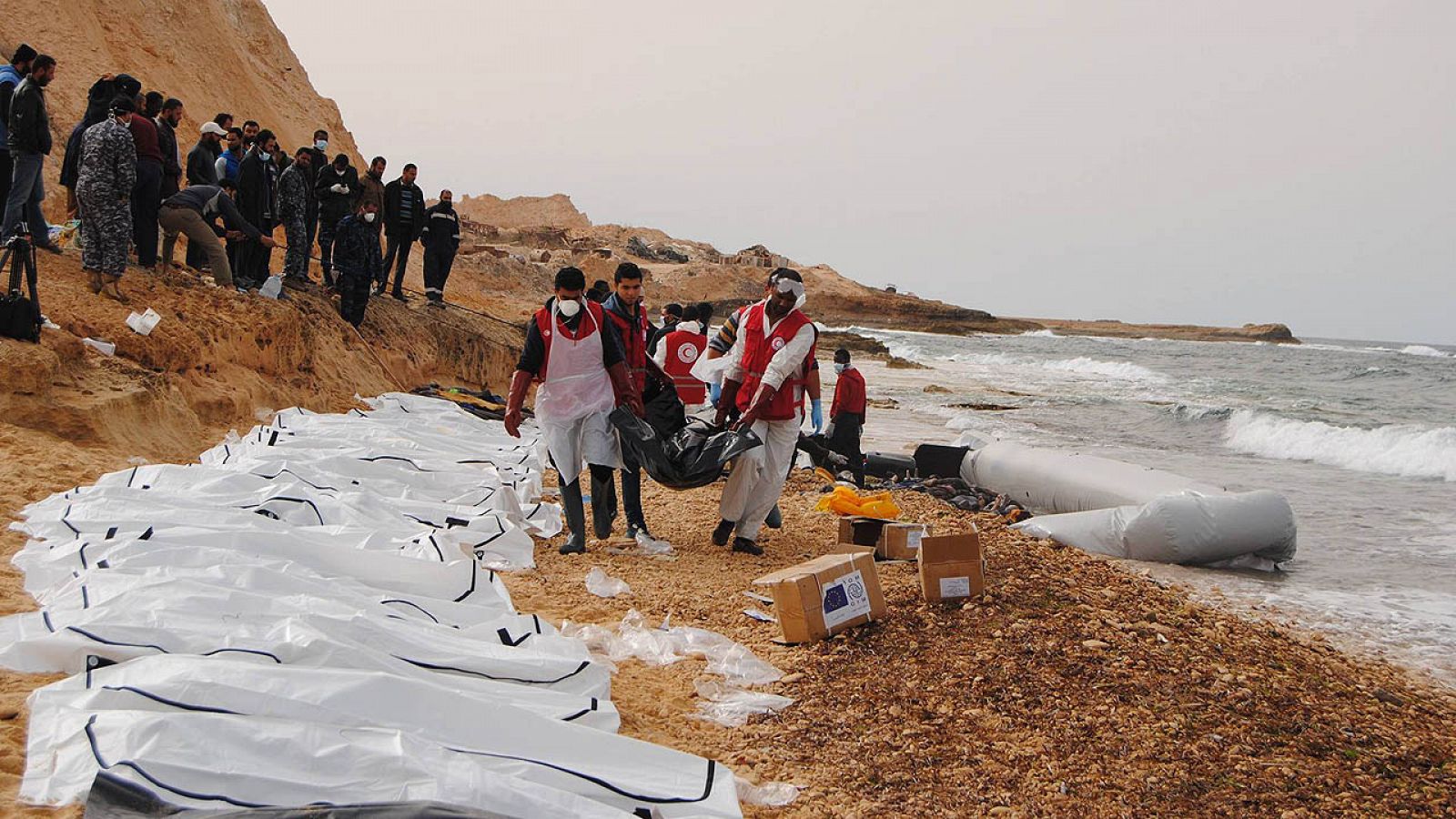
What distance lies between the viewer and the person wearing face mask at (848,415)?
984 centimetres

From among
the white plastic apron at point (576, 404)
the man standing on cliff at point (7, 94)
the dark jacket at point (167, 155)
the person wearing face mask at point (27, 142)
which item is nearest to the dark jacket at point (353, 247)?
the dark jacket at point (167, 155)

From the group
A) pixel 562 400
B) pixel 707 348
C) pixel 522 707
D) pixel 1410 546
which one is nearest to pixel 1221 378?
pixel 1410 546

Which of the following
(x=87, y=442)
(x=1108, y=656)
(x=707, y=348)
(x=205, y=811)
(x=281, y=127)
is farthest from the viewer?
(x=281, y=127)

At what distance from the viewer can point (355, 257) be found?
38.6ft

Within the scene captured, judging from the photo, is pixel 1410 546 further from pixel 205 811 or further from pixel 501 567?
pixel 205 811

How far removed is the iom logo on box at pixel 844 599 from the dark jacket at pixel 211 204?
7507 millimetres

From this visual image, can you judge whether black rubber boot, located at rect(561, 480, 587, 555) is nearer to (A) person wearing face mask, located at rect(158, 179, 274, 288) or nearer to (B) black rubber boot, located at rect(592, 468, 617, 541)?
(B) black rubber boot, located at rect(592, 468, 617, 541)

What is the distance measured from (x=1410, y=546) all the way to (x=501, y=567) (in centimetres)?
793

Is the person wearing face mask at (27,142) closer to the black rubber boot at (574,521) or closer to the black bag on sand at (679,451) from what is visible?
the black rubber boot at (574,521)

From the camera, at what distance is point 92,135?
7832 millimetres

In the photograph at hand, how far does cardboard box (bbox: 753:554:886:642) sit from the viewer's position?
466 centimetres

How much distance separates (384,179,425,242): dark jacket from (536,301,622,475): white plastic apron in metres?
8.45

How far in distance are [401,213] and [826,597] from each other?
10781 mm

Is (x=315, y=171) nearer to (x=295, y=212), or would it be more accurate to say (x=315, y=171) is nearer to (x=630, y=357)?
(x=295, y=212)
